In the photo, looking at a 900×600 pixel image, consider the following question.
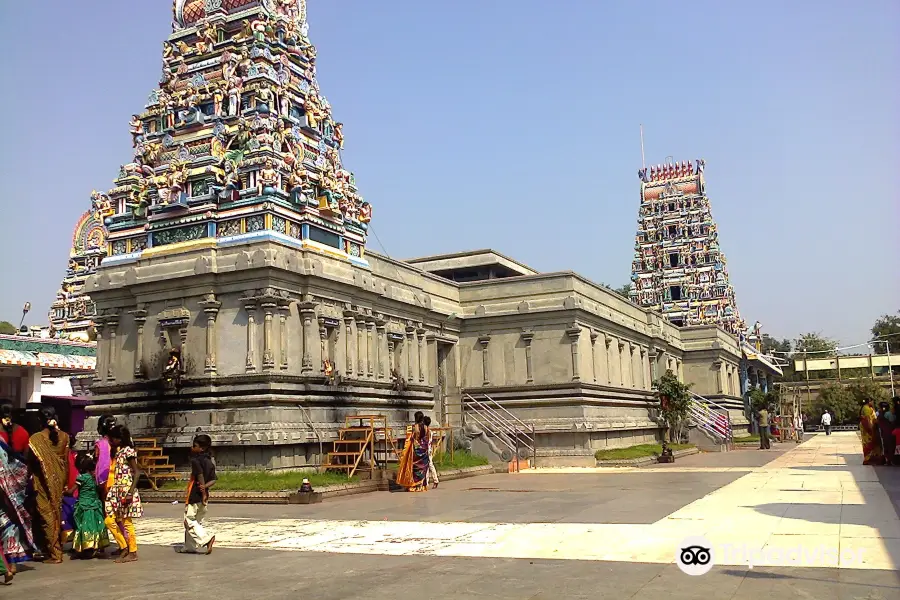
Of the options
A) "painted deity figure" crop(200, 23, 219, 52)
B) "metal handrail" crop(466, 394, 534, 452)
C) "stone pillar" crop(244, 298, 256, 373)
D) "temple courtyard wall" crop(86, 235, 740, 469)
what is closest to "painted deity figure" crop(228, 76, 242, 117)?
"painted deity figure" crop(200, 23, 219, 52)

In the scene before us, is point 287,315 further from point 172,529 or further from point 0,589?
point 0,589

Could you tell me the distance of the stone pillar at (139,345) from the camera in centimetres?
2547

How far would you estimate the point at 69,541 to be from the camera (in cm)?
1360

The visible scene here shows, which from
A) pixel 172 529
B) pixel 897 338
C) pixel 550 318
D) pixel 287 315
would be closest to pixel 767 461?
pixel 550 318

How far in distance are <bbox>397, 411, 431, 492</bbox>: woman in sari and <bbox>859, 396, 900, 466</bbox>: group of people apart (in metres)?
13.9

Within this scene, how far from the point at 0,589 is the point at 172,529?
5.22 metres

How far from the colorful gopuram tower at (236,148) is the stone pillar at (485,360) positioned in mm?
9255

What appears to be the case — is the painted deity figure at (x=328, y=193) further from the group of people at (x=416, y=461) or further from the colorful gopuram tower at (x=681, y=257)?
the colorful gopuram tower at (x=681, y=257)

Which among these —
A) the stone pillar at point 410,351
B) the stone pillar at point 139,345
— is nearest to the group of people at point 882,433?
the stone pillar at point 410,351

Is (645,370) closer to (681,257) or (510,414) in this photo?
(510,414)

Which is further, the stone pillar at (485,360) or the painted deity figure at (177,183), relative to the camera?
the stone pillar at (485,360)

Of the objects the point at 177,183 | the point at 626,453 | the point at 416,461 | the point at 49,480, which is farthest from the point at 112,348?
the point at 626,453

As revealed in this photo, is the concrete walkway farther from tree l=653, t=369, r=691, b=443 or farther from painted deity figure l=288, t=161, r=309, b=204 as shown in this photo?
tree l=653, t=369, r=691, b=443

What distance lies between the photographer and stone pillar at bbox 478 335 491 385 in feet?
120
